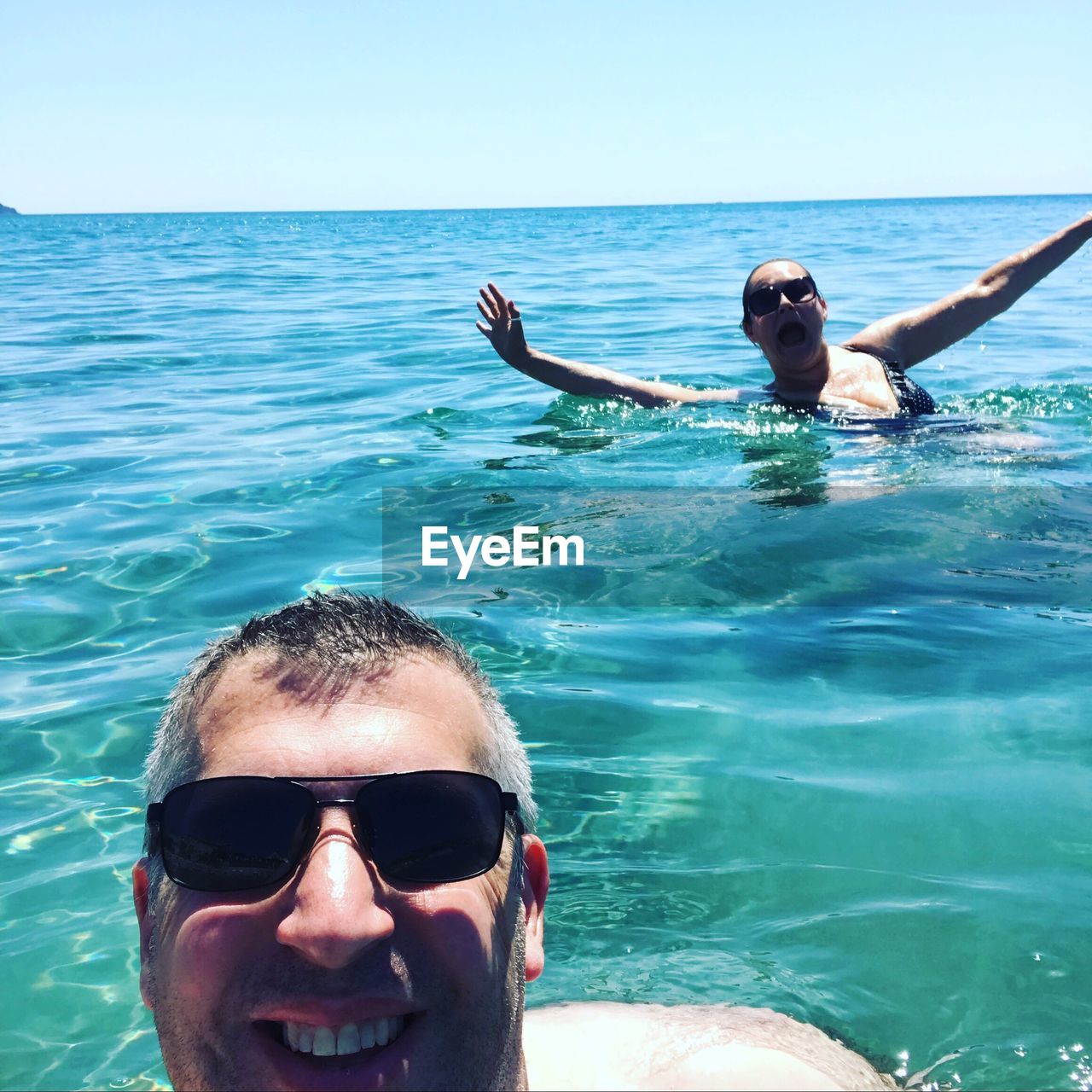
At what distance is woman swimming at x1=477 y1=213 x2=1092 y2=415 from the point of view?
700 centimetres

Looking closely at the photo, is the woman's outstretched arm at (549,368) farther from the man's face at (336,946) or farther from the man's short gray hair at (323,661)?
the man's face at (336,946)

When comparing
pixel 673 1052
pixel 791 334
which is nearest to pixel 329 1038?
pixel 673 1052

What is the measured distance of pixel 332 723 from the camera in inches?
60.6

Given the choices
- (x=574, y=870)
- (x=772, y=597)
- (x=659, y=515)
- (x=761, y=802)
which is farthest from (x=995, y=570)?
(x=574, y=870)

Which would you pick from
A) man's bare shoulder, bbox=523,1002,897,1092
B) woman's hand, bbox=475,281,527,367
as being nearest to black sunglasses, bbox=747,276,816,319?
woman's hand, bbox=475,281,527,367

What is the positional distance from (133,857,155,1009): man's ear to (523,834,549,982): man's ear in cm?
51

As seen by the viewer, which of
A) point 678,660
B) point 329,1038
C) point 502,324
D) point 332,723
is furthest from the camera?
point 502,324

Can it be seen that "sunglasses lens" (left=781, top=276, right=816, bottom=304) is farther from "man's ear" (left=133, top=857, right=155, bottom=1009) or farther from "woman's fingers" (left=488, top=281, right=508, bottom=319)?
"man's ear" (left=133, top=857, right=155, bottom=1009)

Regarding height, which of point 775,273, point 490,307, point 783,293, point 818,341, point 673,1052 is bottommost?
point 673,1052

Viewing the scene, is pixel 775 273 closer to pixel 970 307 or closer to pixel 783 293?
pixel 783 293

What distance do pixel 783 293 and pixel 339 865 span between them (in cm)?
613

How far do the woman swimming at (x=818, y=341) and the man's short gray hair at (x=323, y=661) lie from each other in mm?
5156

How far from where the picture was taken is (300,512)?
19.9 feet

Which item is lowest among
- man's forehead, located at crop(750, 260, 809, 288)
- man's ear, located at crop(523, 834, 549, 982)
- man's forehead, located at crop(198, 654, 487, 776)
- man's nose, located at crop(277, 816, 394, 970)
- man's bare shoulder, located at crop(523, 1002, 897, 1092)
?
man's bare shoulder, located at crop(523, 1002, 897, 1092)
